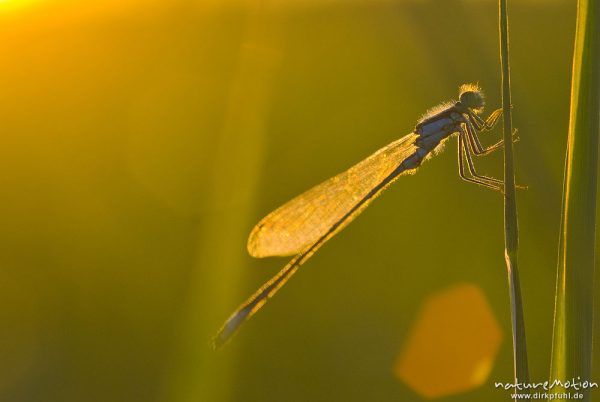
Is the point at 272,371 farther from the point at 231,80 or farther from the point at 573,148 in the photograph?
the point at 573,148

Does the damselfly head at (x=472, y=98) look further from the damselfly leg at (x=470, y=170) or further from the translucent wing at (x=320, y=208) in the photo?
the translucent wing at (x=320, y=208)

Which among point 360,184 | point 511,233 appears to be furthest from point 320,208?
point 511,233

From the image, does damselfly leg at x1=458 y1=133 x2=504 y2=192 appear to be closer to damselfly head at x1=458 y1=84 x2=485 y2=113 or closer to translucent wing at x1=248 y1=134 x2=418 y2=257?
damselfly head at x1=458 y1=84 x2=485 y2=113

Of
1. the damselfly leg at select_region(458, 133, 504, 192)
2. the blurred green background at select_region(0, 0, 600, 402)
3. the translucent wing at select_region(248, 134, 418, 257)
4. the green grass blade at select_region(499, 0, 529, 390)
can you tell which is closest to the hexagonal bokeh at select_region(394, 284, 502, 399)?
the blurred green background at select_region(0, 0, 600, 402)

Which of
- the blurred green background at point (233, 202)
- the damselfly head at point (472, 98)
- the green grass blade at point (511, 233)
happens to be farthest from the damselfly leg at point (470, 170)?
the blurred green background at point (233, 202)

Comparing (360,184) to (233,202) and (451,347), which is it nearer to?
(451,347)
